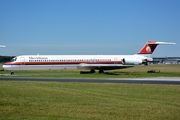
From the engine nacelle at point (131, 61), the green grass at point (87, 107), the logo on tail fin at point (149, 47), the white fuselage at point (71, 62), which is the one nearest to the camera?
the green grass at point (87, 107)

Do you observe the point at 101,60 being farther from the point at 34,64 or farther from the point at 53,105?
the point at 53,105

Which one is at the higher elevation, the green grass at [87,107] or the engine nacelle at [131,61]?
the engine nacelle at [131,61]

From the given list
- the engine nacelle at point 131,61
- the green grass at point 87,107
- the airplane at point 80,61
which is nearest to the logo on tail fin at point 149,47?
the airplane at point 80,61

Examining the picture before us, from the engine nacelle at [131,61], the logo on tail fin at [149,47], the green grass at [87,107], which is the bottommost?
the green grass at [87,107]

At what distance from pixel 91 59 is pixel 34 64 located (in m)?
11.0

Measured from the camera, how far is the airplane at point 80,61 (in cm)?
5481

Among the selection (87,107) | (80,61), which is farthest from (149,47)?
(87,107)

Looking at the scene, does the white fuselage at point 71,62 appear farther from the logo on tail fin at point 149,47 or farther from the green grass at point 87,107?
the green grass at point 87,107

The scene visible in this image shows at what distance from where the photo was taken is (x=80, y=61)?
189ft

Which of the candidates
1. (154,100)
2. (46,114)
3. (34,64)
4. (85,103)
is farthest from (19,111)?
(34,64)

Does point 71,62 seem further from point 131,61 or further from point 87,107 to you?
point 87,107

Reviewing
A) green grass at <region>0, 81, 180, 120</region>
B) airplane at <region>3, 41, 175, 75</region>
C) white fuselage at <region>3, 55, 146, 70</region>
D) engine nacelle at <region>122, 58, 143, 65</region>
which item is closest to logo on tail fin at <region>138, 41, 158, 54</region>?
airplane at <region>3, 41, 175, 75</region>

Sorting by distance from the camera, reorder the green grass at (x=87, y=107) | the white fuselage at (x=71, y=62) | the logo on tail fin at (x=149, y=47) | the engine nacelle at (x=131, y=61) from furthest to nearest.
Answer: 1. the logo on tail fin at (x=149, y=47)
2. the engine nacelle at (x=131, y=61)
3. the white fuselage at (x=71, y=62)
4. the green grass at (x=87, y=107)

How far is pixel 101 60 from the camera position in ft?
193
